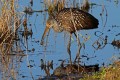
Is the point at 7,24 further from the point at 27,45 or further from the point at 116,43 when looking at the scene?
the point at 116,43

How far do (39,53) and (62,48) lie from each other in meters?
0.59

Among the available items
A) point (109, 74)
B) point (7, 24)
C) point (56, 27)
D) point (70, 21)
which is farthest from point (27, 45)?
point (109, 74)

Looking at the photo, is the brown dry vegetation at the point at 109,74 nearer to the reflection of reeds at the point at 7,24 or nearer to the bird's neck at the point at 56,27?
the reflection of reeds at the point at 7,24

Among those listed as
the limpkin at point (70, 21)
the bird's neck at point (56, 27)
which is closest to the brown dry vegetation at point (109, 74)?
the limpkin at point (70, 21)

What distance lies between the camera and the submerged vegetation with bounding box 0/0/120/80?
784 centimetres

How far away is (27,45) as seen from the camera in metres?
10.5

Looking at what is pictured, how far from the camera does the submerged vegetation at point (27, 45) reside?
25.7 feet

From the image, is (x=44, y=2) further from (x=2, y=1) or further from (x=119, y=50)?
→ (x=119, y=50)

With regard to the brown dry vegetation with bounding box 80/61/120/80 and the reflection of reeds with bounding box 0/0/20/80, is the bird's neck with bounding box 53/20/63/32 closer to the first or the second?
the reflection of reeds with bounding box 0/0/20/80

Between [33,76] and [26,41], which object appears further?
[26,41]


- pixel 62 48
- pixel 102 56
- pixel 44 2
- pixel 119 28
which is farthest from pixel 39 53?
pixel 44 2

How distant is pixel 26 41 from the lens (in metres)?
10.8

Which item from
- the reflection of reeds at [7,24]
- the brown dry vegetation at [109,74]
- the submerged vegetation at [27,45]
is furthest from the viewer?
the reflection of reeds at [7,24]

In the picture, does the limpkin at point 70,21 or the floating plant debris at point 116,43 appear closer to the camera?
the floating plant debris at point 116,43
